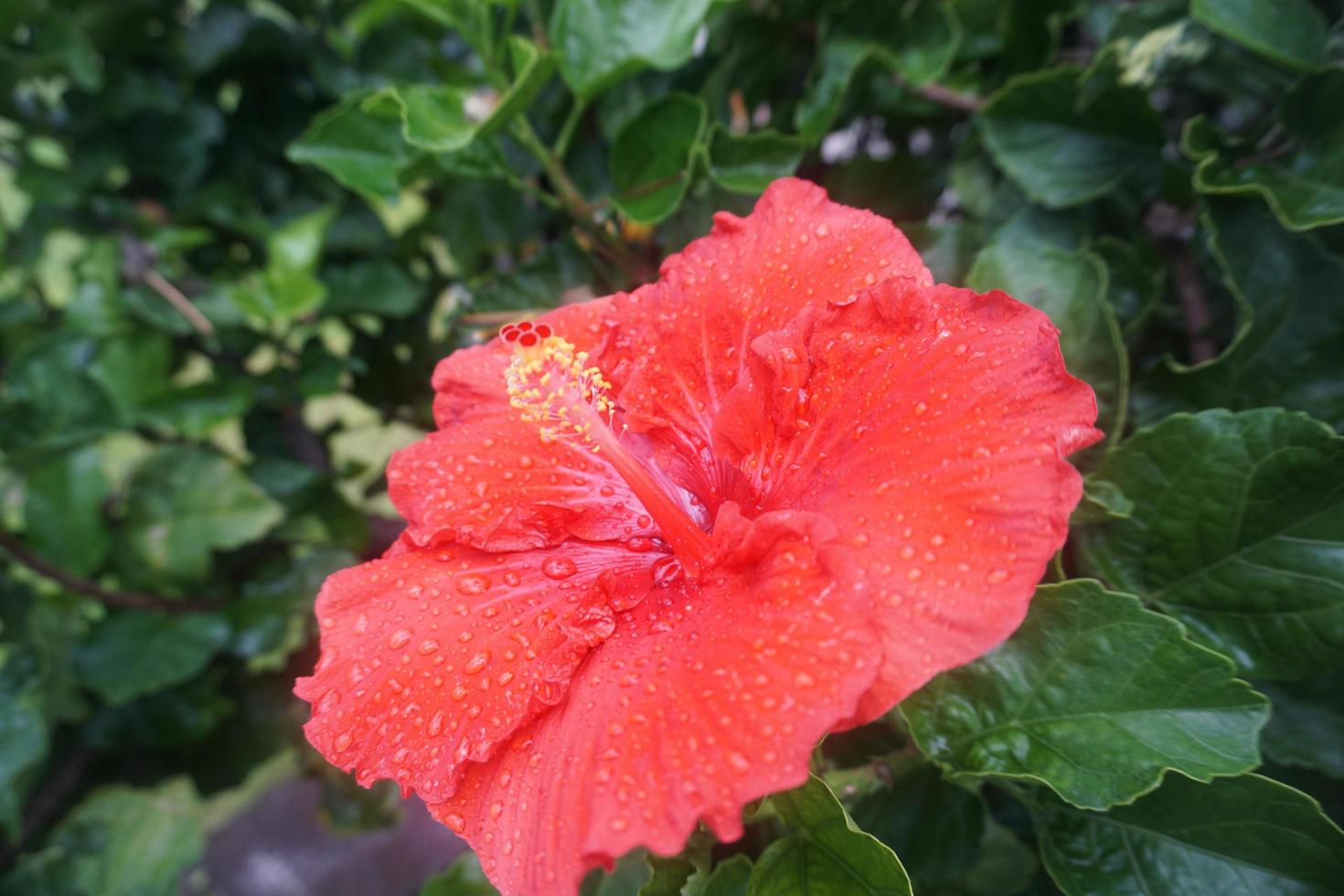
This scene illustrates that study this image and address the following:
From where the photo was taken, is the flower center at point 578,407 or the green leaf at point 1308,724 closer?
the flower center at point 578,407

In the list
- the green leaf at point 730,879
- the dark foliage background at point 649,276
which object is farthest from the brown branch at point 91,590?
the green leaf at point 730,879

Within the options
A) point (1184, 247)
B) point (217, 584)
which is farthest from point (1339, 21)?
point (217, 584)

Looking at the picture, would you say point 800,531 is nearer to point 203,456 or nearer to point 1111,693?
point 1111,693

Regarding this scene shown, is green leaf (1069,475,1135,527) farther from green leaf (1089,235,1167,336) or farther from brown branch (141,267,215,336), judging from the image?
brown branch (141,267,215,336)

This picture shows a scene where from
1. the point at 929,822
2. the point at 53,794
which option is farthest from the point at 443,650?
the point at 53,794

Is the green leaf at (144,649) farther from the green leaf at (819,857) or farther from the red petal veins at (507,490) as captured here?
the green leaf at (819,857)

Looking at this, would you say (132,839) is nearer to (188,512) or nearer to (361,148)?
(188,512)
